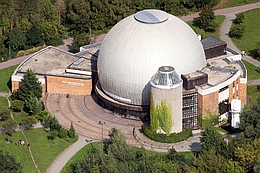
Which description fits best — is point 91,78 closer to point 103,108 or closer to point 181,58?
point 103,108

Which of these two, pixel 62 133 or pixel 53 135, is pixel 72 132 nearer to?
pixel 62 133

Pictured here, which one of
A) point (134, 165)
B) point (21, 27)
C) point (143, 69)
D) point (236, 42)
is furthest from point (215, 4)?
point (134, 165)

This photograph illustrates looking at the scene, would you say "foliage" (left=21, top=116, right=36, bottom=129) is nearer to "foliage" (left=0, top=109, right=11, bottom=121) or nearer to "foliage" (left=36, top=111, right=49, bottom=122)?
"foliage" (left=36, top=111, right=49, bottom=122)

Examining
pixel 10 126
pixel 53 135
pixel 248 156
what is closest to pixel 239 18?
Result: pixel 53 135

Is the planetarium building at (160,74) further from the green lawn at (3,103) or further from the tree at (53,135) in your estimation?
the green lawn at (3,103)

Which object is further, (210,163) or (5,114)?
A: (5,114)

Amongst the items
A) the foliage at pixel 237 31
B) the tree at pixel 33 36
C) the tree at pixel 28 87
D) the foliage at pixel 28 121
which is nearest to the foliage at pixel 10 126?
the foliage at pixel 28 121
